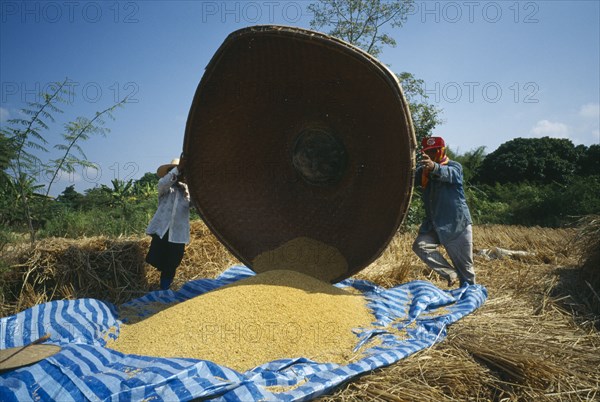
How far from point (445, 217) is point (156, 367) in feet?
8.73

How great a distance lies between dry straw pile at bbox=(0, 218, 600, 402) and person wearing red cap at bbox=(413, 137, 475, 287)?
0.38 metres

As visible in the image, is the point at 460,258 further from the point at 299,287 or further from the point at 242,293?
the point at 242,293

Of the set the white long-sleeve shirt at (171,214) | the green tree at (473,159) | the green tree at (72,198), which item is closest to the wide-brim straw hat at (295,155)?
the white long-sleeve shirt at (171,214)

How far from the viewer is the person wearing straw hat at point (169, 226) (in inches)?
136

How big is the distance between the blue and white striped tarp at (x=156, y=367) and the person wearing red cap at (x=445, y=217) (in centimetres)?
74

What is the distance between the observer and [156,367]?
183 cm

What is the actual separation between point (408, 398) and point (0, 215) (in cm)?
461

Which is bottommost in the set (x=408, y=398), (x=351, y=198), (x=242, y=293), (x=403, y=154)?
(x=408, y=398)

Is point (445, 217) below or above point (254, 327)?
above

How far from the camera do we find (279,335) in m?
2.20

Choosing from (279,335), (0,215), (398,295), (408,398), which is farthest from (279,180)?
(0,215)

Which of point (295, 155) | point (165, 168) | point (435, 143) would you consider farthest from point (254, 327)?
point (435, 143)

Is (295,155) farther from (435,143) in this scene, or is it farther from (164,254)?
(164,254)

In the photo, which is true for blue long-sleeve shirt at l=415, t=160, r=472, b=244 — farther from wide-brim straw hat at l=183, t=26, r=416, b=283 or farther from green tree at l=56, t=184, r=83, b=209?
green tree at l=56, t=184, r=83, b=209
